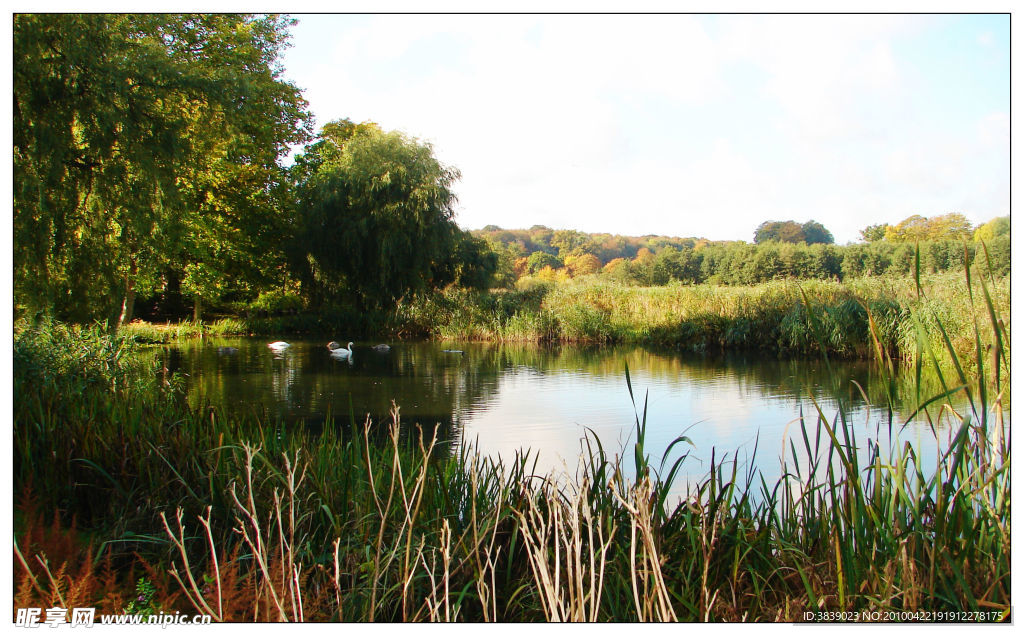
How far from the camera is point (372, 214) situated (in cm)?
1398

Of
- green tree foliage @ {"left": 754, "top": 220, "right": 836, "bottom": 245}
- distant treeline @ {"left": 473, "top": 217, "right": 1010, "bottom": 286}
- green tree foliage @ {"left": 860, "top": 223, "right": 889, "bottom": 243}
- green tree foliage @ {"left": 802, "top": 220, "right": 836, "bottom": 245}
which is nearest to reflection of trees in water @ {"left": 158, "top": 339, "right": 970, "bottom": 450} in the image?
green tree foliage @ {"left": 860, "top": 223, "right": 889, "bottom": 243}

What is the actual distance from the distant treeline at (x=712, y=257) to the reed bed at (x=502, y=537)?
494mm

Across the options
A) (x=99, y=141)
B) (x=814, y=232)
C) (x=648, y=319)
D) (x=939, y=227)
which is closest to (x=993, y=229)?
(x=939, y=227)

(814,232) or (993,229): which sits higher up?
(814,232)

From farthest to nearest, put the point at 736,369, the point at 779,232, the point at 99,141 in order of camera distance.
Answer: the point at 779,232
the point at 736,369
the point at 99,141

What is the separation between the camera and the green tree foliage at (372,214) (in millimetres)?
13906

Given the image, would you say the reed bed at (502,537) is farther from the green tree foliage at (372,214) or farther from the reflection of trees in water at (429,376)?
the green tree foliage at (372,214)

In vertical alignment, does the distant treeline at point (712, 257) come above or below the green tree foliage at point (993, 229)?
above

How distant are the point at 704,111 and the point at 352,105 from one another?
1.33 m

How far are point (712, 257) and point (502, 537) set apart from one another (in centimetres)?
2245

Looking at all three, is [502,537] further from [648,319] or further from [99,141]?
[648,319]

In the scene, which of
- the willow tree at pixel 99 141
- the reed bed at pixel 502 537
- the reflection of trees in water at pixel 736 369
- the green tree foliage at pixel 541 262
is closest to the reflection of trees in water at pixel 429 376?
the reflection of trees in water at pixel 736 369

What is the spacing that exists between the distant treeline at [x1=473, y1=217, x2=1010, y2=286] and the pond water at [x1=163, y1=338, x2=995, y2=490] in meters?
1.13

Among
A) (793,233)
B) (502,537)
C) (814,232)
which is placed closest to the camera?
(502,537)
